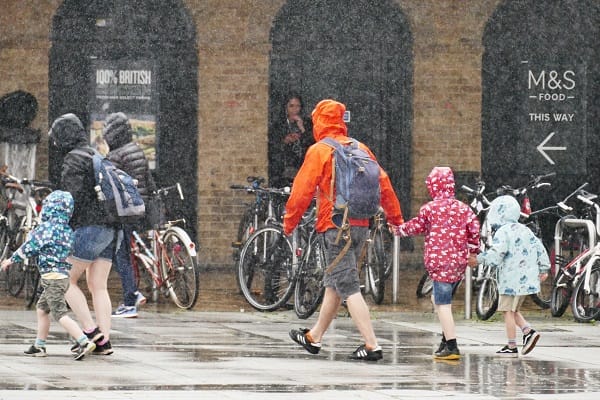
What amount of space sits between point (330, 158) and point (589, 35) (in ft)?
34.6

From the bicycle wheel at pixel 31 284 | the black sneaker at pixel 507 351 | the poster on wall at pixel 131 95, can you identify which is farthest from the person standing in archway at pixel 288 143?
the black sneaker at pixel 507 351

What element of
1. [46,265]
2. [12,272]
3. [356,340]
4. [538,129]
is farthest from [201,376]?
[538,129]

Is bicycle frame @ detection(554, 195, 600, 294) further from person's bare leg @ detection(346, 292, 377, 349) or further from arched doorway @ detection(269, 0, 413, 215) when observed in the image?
arched doorway @ detection(269, 0, 413, 215)

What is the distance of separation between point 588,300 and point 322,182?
406 centimetres

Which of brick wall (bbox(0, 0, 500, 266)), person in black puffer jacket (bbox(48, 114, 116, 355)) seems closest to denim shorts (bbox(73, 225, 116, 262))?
person in black puffer jacket (bbox(48, 114, 116, 355))

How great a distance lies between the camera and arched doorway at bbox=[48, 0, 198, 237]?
774 inches

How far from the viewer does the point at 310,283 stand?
13523 millimetres

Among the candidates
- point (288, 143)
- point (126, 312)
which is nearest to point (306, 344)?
point (126, 312)

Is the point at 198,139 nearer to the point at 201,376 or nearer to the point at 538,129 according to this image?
the point at 538,129

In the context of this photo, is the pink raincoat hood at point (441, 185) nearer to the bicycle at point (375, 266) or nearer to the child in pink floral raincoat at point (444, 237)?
the child in pink floral raincoat at point (444, 237)

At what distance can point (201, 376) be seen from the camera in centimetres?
926

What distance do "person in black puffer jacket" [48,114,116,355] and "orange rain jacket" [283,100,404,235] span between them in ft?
4.08

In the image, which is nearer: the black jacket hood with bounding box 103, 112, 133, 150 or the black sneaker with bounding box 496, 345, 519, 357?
the black sneaker with bounding box 496, 345, 519, 357

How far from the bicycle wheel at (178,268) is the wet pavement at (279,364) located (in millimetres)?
643
